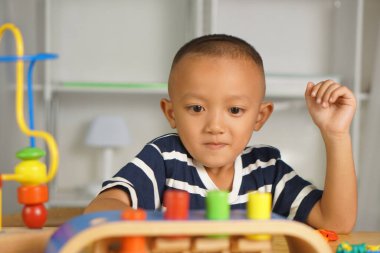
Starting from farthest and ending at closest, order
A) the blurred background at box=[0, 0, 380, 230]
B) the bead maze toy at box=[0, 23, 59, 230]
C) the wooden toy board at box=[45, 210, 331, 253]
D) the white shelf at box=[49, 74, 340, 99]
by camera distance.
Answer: the blurred background at box=[0, 0, 380, 230] < the white shelf at box=[49, 74, 340, 99] < the bead maze toy at box=[0, 23, 59, 230] < the wooden toy board at box=[45, 210, 331, 253]

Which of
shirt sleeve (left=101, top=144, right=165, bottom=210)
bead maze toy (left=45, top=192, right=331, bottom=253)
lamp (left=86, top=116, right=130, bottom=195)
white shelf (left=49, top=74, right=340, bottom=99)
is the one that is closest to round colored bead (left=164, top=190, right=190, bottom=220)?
bead maze toy (left=45, top=192, right=331, bottom=253)

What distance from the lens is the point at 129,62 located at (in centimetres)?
299

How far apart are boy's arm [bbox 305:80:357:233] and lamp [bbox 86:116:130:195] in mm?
1937

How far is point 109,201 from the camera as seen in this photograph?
83 cm

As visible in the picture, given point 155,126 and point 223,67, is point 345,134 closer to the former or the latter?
point 223,67

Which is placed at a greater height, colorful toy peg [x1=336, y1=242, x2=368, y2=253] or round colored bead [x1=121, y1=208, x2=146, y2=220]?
round colored bead [x1=121, y1=208, x2=146, y2=220]

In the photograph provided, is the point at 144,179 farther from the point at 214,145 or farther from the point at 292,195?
the point at 292,195

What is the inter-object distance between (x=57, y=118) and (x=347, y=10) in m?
1.52

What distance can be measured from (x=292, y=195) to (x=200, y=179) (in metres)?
0.17

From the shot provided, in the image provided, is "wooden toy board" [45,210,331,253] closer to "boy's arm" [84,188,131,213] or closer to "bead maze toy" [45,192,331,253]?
"bead maze toy" [45,192,331,253]

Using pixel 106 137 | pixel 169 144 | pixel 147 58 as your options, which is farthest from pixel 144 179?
pixel 147 58

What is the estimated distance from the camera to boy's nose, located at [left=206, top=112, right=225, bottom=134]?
0.96 meters

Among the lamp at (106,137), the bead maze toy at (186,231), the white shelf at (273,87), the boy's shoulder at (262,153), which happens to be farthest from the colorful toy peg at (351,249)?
the lamp at (106,137)

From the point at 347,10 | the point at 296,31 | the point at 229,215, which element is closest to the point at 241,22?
the point at 296,31
